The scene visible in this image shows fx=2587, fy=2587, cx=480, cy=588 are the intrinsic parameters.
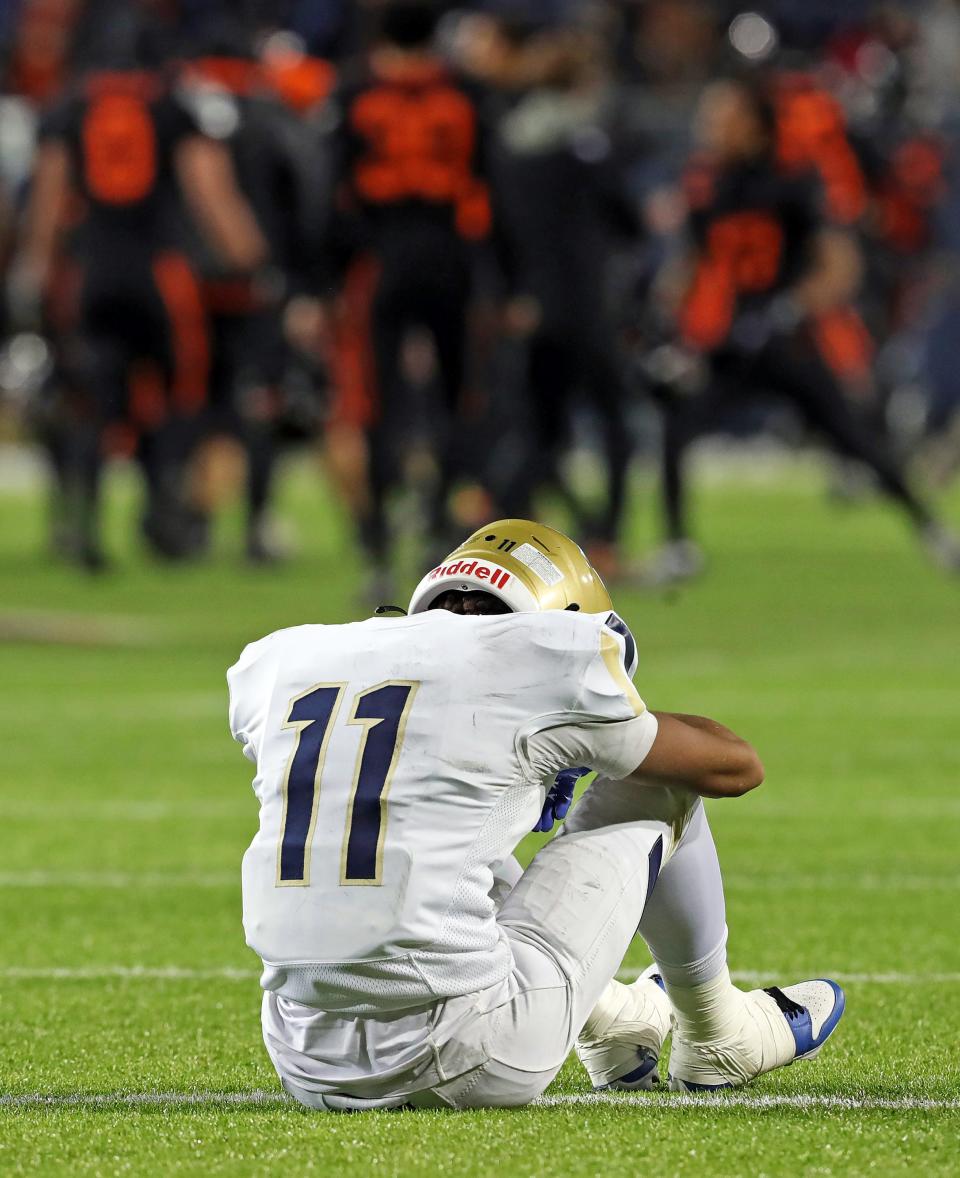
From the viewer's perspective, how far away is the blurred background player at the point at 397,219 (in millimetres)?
11391

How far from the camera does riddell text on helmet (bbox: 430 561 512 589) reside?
11.2ft

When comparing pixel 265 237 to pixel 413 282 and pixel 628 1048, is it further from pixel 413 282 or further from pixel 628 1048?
pixel 628 1048

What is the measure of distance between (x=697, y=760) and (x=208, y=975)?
1.52m

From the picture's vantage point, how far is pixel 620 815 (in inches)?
136

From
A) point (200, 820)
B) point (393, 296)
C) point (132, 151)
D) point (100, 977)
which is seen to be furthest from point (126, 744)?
point (132, 151)

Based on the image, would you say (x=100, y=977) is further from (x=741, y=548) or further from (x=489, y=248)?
(x=741, y=548)

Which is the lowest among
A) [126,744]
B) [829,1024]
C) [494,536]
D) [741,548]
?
[741,548]

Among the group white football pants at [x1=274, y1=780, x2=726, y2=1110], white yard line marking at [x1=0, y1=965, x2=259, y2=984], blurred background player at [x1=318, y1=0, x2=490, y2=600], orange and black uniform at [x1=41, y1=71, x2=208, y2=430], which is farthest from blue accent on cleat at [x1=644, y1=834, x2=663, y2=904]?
orange and black uniform at [x1=41, y1=71, x2=208, y2=430]

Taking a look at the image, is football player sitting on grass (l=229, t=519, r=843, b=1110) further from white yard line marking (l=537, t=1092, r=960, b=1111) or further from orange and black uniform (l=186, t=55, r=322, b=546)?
orange and black uniform (l=186, t=55, r=322, b=546)

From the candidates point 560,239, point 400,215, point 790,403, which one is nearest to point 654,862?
point 400,215

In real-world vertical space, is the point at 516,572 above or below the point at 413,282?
above

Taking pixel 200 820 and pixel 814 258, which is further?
pixel 814 258

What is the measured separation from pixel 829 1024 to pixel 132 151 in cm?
954

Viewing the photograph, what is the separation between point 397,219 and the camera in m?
11.6
